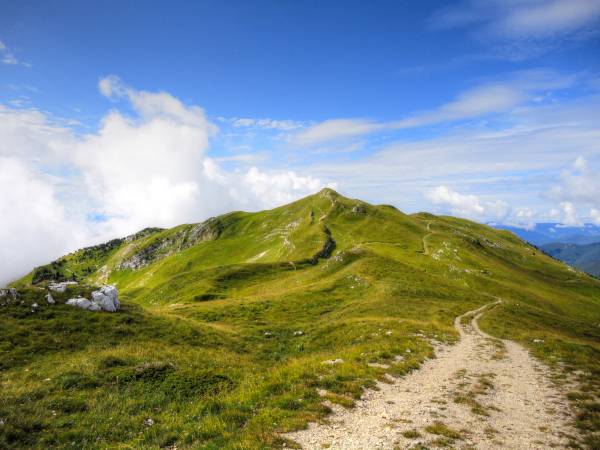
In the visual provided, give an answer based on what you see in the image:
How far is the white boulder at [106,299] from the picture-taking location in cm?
3197

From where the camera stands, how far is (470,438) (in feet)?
40.9

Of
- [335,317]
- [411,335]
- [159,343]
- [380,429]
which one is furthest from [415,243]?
[380,429]

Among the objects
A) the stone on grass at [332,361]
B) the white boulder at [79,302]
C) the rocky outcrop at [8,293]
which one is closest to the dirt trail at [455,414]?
the stone on grass at [332,361]

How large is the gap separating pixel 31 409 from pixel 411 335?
30193mm

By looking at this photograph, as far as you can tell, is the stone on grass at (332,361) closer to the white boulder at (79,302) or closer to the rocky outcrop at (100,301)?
the rocky outcrop at (100,301)

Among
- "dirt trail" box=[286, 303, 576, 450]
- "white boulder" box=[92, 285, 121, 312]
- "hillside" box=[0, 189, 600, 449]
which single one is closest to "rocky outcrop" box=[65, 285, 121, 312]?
"white boulder" box=[92, 285, 121, 312]

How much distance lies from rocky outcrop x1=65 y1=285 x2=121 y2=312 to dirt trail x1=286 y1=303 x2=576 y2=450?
2744 cm

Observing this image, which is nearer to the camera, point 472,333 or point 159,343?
point 159,343

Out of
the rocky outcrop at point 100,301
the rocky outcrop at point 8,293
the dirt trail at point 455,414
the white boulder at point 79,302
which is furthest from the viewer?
the rocky outcrop at point 100,301

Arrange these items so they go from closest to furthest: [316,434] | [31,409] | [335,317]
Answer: [316,434] → [31,409] → [335,317]

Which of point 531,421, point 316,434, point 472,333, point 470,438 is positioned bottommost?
point 472,333

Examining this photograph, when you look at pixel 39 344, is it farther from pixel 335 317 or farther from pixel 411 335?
pixel 335 317

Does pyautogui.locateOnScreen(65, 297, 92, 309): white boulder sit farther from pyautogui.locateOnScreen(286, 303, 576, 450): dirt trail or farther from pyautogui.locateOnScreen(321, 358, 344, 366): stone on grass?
pyautogui.locateOnScreen(286, 303, 576, 450): dirt trail

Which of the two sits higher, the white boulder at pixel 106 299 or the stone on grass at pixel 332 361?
the white boulder at pixel 106 299
